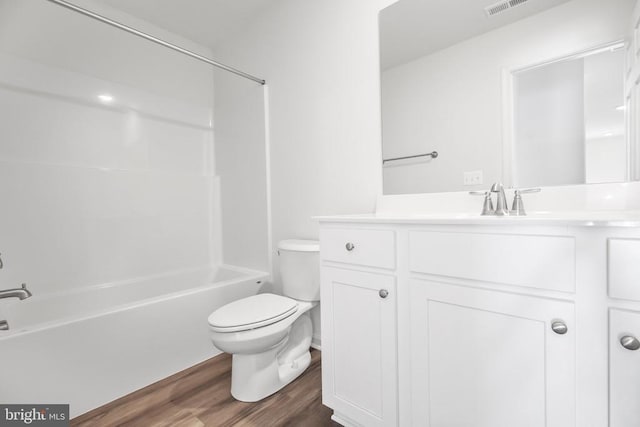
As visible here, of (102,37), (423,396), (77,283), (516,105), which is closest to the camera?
(423,396)

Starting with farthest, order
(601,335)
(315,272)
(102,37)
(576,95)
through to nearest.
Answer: (102,37), (315,272), (576,95), (601,335)

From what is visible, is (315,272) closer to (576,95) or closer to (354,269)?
(354,269)

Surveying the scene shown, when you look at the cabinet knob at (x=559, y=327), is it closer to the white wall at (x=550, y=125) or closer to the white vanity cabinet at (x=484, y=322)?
the white vanity cabinet at (x=484, y=322)

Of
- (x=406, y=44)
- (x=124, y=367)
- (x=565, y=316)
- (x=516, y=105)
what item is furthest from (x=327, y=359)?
(x=406, y=44)

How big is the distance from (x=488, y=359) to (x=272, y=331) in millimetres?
906

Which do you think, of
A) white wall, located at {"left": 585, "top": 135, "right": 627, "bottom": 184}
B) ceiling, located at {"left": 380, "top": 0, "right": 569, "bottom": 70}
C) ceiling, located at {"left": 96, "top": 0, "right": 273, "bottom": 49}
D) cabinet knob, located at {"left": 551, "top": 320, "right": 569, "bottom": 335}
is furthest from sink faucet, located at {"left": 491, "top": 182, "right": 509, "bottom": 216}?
ceiling, located at {"left": 96, "top": 0, "right": 273, "bottom": 49}

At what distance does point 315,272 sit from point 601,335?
121cm

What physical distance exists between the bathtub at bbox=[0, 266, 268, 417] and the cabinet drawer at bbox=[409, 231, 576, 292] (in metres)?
1.43

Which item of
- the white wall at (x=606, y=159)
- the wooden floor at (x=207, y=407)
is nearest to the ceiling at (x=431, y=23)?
the white wall at (x=606, y=159)

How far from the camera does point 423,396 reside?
0.93 metres

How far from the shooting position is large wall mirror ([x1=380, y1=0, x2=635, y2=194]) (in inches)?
39.1

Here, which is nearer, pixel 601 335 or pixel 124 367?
pixel 601 335

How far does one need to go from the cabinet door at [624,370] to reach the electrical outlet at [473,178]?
69cm

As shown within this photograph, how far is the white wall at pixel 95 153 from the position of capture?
1.75 metres
